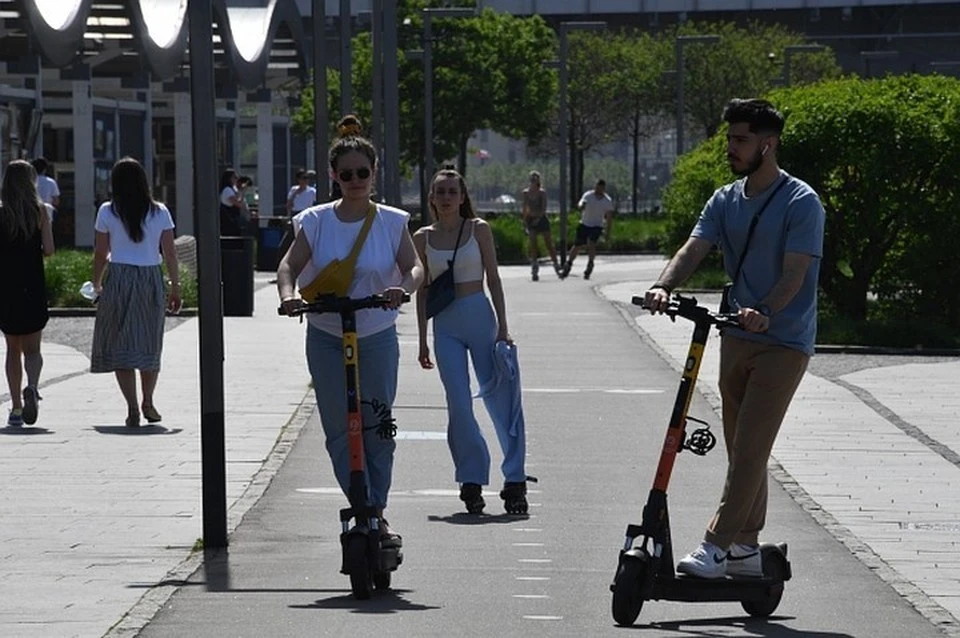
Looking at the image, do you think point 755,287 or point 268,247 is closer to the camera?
point 755,287

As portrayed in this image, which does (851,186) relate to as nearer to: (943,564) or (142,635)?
(943,564)

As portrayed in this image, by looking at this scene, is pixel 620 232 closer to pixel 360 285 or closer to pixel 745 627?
pixel 360 285

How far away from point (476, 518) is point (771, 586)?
2.95 meters

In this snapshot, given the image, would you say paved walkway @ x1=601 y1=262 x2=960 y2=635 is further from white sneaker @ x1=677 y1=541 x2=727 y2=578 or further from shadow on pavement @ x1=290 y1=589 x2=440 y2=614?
shadow on pavement @ x1=290 y1=589 x2=440 y2=614

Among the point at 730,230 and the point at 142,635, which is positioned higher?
the point at 730,230

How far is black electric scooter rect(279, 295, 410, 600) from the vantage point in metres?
8.26

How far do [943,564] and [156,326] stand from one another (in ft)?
21.9

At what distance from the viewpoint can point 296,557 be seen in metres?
9.38

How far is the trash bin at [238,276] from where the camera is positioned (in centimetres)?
2559

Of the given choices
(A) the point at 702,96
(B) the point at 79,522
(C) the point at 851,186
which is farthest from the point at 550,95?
(B) the point at 79,522

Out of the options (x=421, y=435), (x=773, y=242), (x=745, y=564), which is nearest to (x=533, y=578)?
(x=745, y=564)

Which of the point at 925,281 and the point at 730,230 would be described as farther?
the point at 925,281

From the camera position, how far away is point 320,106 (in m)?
19.5

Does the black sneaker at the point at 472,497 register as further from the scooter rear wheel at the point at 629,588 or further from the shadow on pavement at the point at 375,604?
the scooter rear wheel at the point at 629,588
